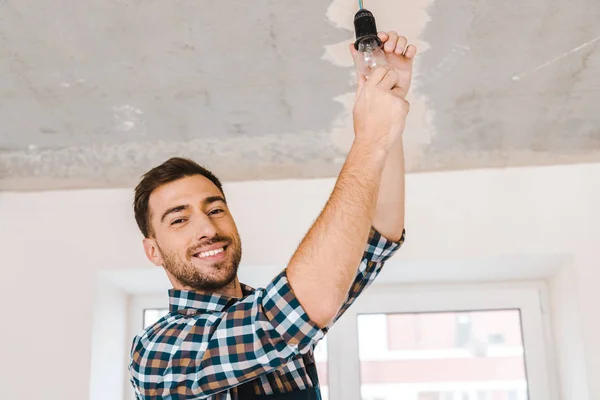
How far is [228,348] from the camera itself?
1.00 meters

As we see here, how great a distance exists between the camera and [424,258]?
8.20 ft

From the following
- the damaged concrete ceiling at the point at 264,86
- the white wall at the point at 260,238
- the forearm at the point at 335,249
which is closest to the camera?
the forearm at the point at 335,249

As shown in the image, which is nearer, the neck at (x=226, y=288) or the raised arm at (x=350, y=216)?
→ the raised arm at (x=350, y=216)

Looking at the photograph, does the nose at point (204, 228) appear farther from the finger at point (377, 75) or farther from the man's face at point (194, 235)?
the finger at point (377, 75)

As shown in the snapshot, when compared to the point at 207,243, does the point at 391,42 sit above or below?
above

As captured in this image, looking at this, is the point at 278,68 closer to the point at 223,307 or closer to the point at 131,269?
the point at 223,307

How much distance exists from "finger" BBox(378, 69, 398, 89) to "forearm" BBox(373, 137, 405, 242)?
272 millimetres

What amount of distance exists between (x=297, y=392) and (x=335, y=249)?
439 millimetres

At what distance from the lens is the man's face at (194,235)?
1.36m

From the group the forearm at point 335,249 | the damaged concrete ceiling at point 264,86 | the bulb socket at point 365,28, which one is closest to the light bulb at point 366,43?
the bulb socket at point 365,28

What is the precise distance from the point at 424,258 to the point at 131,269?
3.48ft

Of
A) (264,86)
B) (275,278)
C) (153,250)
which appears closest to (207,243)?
(153,250)

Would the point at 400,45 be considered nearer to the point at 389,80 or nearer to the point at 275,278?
the point at 389,80

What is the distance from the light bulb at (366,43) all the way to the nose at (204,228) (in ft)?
1.56
